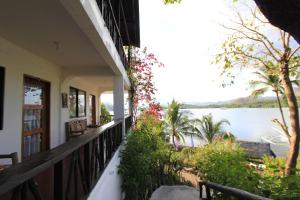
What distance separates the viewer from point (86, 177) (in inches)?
130

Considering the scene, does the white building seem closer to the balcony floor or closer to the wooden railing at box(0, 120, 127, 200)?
the wooden railing at box(0, 120, 127, 200)

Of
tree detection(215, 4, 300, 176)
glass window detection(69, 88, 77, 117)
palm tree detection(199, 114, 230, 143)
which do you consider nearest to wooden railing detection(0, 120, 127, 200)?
glass window detection(69, 88, 77, 117)

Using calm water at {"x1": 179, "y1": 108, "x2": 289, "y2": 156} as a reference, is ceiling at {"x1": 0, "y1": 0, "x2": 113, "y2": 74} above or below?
above

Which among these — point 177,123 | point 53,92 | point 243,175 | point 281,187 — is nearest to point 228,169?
point 243,175

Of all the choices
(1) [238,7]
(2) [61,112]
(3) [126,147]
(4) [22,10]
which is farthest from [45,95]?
(1) [238,7]

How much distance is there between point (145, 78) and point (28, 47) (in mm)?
7272

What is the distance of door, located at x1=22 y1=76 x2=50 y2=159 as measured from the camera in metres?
5.83

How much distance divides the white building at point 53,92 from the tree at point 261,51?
3911 mm

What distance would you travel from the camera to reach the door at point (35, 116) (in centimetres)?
583

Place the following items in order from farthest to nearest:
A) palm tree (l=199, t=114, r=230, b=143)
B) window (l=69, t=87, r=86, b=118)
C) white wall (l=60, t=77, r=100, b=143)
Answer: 1. palm tree (l=199, t=114, r=230, b=143)
2. window (l=69, t=87, r=86, b=118)
3. white wall (l=60, t=77, r=100, b=143)

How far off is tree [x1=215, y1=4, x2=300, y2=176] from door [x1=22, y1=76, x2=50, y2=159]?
6252 mm

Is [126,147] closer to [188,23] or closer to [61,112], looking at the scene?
[61,112]

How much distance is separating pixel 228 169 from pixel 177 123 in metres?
20.2

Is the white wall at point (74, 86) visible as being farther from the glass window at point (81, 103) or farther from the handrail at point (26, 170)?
the handrail at point (26, 170)
